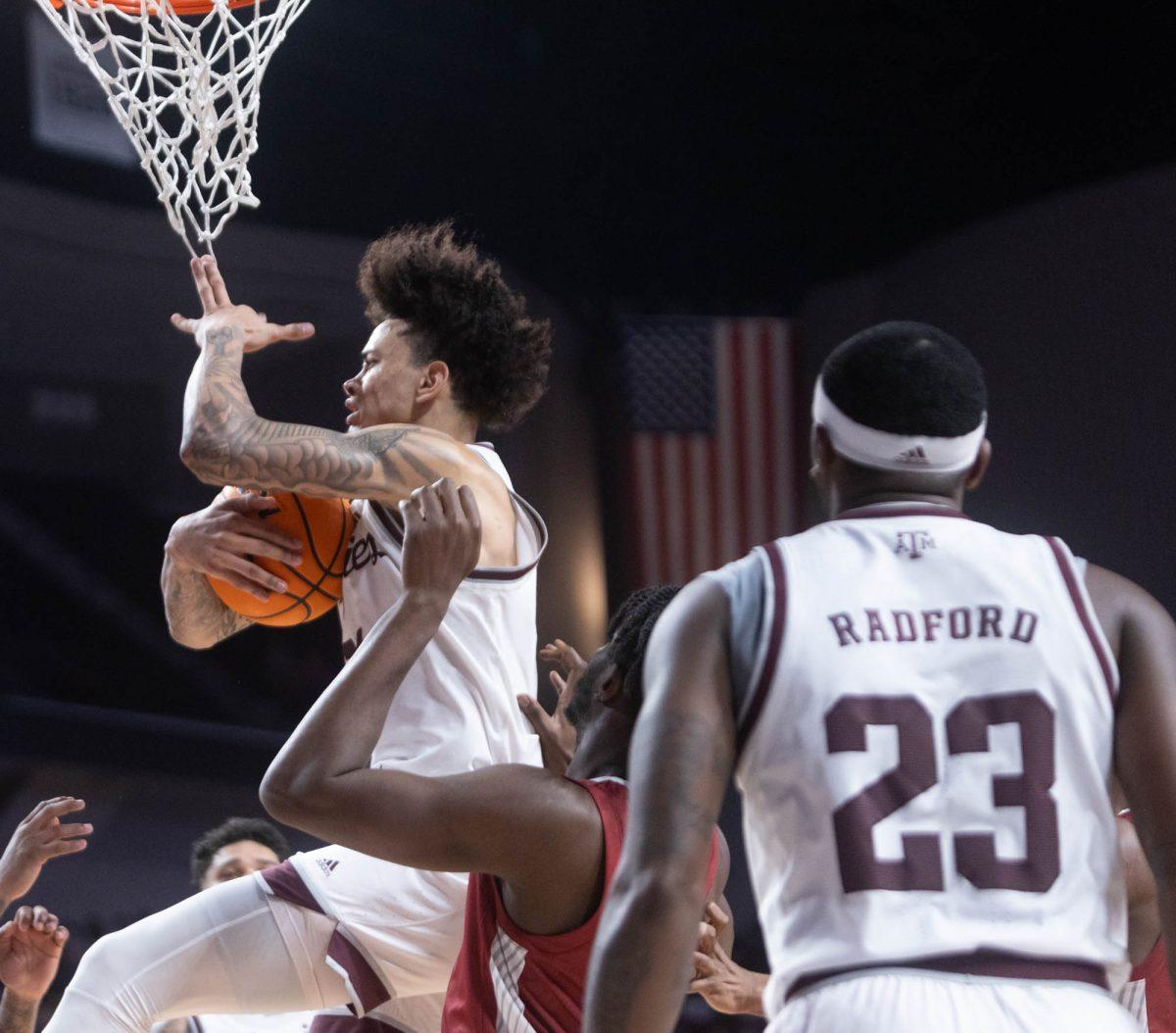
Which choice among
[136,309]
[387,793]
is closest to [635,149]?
[136,309]

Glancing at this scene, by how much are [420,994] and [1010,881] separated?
4.83 ft

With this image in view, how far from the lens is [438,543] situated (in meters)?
2.23

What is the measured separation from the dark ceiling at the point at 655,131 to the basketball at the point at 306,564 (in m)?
4.80

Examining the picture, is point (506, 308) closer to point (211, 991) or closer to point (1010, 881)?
point (211, 991)

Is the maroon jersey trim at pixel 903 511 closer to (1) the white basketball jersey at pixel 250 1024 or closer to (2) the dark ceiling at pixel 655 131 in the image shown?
(1) the white basketball jersey at pixel 250 1024

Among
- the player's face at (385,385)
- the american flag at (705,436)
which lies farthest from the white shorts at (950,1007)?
the american flag at (705,436)

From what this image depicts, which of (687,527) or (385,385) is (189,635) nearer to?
(385,385)

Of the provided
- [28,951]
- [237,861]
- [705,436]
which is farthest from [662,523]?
[28,951]

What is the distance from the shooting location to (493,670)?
9.61ft

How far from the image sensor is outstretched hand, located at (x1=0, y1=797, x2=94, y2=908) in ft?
12.6

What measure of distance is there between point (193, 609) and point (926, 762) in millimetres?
1947

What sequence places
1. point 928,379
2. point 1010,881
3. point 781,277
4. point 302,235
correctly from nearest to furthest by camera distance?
point 1010,881 → point 928,379 → point 302,235 → point 781,277

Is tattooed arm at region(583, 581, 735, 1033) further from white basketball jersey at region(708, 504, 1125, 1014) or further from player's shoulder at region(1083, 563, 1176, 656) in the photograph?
player's shoulder at region(1083, 563, 1176, 656)

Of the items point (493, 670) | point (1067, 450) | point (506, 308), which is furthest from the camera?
point (1067, 450)
